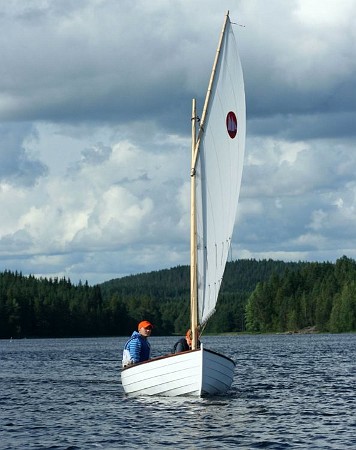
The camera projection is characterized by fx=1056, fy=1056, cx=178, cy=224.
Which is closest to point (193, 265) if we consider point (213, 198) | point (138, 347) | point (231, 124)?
point (213, 198)

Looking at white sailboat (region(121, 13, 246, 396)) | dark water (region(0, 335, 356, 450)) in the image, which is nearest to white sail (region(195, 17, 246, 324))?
white sailboat (region(121, 13, 246, 396))

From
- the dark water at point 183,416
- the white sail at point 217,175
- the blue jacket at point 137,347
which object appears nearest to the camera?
the dark water at point 183,416

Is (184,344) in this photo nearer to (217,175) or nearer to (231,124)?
(217,175)

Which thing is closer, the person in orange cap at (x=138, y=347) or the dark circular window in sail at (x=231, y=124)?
the dark circular window in sail at (x=231, y=124)

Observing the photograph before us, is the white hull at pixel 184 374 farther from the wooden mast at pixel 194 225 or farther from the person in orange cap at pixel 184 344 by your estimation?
the person in orange cap at pixel 184 344

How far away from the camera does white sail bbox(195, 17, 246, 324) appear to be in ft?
148

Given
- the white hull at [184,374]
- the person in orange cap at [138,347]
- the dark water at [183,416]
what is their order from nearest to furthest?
the dark water at [183,416], the white hull at [184,374], the person in orange cap at [138,347]

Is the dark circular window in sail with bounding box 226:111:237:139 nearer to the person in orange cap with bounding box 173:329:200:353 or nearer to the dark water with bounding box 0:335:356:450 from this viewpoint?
the person in orange cap with bounding box 173:329:200:353

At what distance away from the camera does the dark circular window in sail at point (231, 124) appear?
4600 cm

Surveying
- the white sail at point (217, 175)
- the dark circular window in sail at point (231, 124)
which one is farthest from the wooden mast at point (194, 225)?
the dark circular window in sail at point (231, 124)

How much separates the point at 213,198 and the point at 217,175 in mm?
1031

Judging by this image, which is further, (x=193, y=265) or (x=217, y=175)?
(x=217, y=175)

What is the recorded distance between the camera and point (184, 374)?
142 ft

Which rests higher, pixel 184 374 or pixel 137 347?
pixel 137 347
